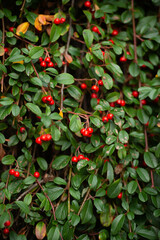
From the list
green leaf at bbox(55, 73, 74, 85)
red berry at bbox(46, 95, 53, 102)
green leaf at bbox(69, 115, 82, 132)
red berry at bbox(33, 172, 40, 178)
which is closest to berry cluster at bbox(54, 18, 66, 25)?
green leaf at bbox(55, 73, 74, 85)

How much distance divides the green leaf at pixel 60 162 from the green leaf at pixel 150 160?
44cm

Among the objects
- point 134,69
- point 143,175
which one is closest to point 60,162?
point 143,175

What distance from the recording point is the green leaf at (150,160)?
1.27m

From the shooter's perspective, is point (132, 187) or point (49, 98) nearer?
point (49, 98)

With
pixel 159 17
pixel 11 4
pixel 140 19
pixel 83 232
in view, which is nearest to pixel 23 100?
pixel 11 4

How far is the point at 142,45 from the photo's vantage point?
1479mm

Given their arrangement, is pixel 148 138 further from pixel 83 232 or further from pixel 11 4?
pixel 11 4

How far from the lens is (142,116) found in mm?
1364

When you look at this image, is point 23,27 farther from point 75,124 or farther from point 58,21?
point 75,124

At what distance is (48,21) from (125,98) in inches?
25.8

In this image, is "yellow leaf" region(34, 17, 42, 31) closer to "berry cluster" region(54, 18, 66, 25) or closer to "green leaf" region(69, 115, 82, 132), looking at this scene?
"berry cluster" region(54, 18, 66, 25)

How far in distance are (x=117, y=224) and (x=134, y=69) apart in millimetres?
905

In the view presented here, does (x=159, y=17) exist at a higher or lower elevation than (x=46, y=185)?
higher

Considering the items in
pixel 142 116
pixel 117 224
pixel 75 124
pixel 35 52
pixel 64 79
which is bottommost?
pixel 117 224
